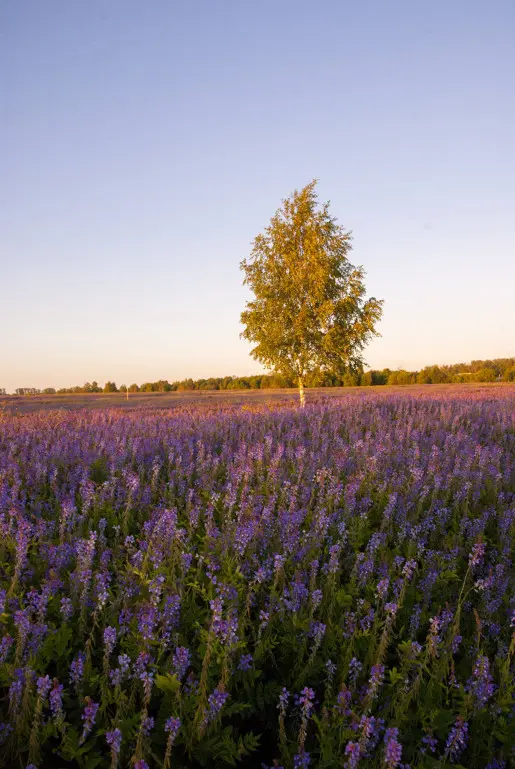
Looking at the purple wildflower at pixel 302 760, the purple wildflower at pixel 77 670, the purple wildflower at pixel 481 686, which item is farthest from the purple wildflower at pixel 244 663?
the purple wildflower at pixel 481 686

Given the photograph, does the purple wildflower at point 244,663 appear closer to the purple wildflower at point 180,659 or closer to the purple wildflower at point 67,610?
the purple wildflower at point 180,659

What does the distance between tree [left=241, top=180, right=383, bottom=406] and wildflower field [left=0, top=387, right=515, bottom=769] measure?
16722mm

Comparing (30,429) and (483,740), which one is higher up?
(30,429)

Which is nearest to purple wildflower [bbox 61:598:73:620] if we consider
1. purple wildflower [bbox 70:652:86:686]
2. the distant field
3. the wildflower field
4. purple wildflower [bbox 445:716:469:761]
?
the wildflower field

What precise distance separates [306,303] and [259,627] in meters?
20.8

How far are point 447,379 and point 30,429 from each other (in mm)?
49160

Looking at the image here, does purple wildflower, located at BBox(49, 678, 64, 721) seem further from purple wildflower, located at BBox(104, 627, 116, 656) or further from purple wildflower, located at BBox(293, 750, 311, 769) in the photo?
purple wildflower, located at BBox(293, 750, 311, 769)

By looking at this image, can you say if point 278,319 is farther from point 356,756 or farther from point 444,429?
point 356,756

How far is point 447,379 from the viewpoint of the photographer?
52.7 meters

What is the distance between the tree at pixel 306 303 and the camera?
22.9 metres

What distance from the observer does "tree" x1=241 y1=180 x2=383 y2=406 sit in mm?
22891

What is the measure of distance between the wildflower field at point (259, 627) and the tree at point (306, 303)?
54.9 ft

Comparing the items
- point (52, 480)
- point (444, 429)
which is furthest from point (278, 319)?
point (52, 480)

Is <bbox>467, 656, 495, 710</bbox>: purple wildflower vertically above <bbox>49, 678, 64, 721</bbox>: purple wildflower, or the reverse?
<bbox>49, 678, 64, 721</bbox>: purple wildflower
